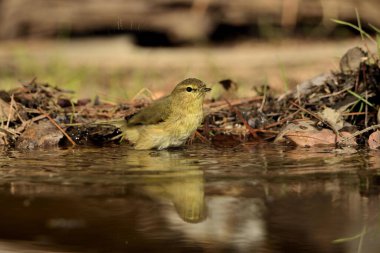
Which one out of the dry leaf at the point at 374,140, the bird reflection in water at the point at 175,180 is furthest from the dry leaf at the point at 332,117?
the bird reflection in water at the point at 175,180

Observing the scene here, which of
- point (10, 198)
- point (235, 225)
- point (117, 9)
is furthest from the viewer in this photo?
point (117, 9)

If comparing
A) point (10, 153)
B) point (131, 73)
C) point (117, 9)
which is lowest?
point (10, 153)

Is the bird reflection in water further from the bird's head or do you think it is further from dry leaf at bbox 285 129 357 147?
dry leaf at bbox 285 129 357 147

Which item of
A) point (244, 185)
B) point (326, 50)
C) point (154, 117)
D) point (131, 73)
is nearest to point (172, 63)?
point (131, 73)

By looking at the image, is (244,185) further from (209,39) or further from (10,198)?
(209,39)

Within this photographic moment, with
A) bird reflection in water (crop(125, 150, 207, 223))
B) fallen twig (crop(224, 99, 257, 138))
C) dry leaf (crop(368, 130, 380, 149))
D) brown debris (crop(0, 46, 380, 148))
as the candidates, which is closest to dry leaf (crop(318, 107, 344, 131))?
brown debris (crop(0, 46, 380, 148))

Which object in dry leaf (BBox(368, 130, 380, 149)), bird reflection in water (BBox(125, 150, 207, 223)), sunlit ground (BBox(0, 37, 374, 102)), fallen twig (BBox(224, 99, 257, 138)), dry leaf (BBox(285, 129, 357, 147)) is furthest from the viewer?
sunlit ground (BBox(0, 37, 374, 102))
